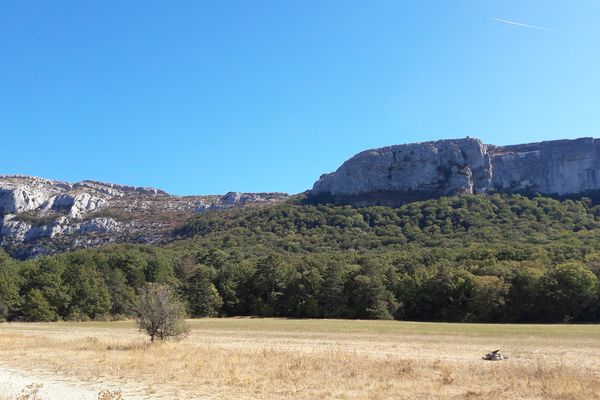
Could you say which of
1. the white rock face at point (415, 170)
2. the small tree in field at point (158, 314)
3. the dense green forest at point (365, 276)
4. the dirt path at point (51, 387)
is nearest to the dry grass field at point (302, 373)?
the dirt path at point (51, 387)

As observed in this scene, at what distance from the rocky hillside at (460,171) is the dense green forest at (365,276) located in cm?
2032

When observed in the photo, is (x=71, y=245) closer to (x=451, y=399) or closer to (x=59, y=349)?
(x=59, y=349)

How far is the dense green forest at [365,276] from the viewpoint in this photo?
7169 cm

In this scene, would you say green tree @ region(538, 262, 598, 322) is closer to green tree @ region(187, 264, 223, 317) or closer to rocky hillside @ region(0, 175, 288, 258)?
green tree @ region(187, 264, 223, 317)

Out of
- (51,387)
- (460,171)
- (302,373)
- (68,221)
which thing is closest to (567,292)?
(302,373)

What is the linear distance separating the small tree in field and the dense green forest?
51.0m

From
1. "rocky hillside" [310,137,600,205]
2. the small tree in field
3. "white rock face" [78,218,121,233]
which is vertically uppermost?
"rocky hillside" [310,137,600,205]

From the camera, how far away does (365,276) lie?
83.4m

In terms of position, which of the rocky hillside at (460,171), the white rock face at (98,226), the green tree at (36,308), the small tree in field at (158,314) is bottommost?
the green tree at (36,308)

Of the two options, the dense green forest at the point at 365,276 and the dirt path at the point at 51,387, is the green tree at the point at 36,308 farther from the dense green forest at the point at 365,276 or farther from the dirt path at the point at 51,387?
the dirt path at the point at 51,387

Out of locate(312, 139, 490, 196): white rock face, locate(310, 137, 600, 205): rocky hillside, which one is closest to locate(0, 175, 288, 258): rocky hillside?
locate(310, 137, 600, 205): rocky hillside

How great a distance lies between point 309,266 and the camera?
310 ft

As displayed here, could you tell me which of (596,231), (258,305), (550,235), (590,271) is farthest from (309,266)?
(596,231)

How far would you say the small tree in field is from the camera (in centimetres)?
3244
